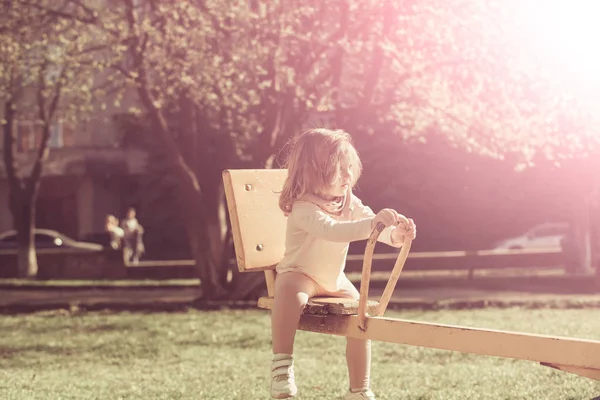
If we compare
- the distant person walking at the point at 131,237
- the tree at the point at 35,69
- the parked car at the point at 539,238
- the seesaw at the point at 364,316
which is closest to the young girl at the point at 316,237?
the seesaw at the point at 364,316

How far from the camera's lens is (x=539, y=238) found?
38.1 meters

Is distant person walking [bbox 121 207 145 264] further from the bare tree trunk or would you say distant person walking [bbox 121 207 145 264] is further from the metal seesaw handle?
the metal seesaw handle

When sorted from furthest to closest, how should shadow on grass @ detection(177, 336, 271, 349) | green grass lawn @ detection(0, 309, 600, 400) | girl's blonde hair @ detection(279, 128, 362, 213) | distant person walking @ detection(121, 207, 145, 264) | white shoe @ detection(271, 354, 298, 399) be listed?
1. distant person walking @ detection(121, 207, 145, 264)
2. shadow on grass @ detection(177, 336, 271, 349)
3. green grass lawn @ detection(0, 309, 600, 400)
4. girl's blonde hair @ detection(279, 128, 362, 213)
5. white shoe @ detection(271, 354, 298, 399)

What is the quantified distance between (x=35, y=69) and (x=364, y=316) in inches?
604

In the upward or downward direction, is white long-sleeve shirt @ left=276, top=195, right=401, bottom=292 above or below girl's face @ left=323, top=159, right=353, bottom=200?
below

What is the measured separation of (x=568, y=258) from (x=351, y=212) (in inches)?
814

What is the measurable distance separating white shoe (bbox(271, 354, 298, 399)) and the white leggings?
43mm

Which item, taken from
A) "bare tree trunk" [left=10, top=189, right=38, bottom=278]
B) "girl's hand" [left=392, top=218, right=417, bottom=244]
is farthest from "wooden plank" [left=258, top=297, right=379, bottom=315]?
"bare tree trunk" [left=10, top=189, right=38, bottom=278]

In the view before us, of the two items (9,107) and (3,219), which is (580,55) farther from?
(3,219)

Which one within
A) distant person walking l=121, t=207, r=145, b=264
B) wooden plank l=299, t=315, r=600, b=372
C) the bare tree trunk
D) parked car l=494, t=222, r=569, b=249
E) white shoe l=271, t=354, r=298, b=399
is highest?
wooden plank l=299, t=315, r=600, b=372

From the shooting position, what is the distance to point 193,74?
1603cm

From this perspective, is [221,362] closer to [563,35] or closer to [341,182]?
[341,182]

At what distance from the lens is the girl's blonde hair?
4715 mm

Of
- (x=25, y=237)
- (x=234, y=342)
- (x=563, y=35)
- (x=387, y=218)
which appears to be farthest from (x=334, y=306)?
(x=25, y=237)
